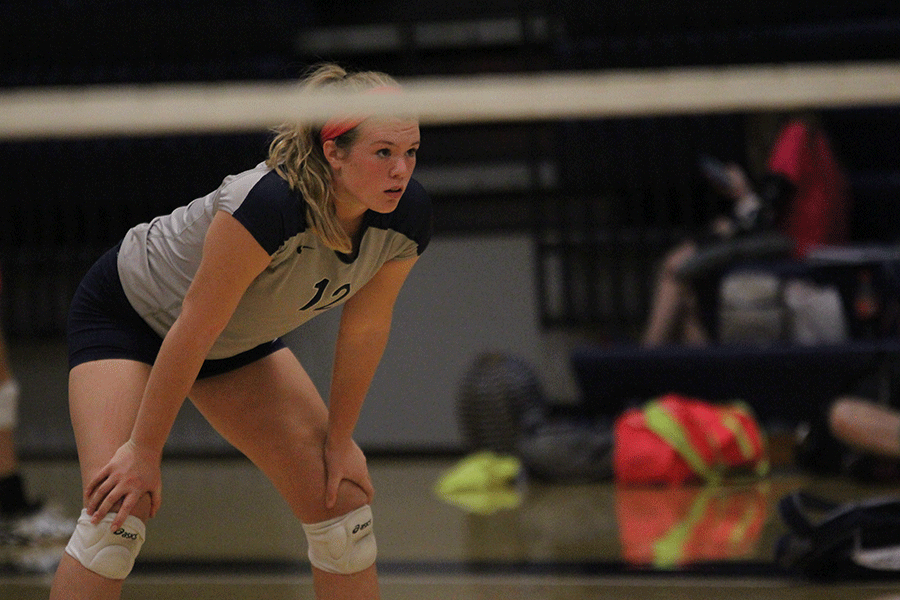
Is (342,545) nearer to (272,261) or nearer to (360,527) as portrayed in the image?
(360,527)

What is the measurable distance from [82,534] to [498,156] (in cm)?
379

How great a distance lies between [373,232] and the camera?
1404 millimetres

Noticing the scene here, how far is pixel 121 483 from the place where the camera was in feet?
4.33

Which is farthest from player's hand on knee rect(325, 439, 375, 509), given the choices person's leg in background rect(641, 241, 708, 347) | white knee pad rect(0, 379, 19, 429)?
person's leg in background rect(641, 241, 708, 347)

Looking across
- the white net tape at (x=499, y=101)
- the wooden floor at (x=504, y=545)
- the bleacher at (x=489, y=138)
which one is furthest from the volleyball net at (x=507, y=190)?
the white net tape at (x=499, y=101)

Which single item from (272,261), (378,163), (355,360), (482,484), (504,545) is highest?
(378,163)

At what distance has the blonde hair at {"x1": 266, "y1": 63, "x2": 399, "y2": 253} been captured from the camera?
1317 millimetres

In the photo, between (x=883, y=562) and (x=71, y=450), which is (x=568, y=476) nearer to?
(x=883, y=562)

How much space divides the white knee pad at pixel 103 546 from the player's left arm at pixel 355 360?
31 centimetres

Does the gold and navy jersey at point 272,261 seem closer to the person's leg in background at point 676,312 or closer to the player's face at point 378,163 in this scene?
the player's face at point 378,163

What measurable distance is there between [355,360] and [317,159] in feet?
1.20

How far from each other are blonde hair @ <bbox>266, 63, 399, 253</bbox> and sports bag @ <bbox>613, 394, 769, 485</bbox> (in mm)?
2451

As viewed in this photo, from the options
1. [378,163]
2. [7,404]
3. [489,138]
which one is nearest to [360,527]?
[378,163]

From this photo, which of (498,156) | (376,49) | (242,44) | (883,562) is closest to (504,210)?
(498,156)
